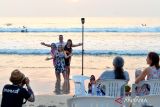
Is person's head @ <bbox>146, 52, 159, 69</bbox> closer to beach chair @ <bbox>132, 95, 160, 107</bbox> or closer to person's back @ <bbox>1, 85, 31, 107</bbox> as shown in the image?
beach chair @ <bbox>132, 95, 160, 107</bbox>

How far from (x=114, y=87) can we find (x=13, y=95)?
1.59 metres

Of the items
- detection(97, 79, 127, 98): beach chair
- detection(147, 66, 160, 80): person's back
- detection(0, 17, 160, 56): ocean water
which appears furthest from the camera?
detection(0, 17, 160, 56): ocean water

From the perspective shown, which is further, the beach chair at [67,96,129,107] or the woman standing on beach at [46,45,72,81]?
the woman standing on beach at [46,45,72,81]

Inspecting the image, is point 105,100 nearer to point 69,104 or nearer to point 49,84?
point 69,104

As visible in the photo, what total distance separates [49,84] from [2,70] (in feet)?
12.9

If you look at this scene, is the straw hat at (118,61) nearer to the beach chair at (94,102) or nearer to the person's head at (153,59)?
the person's head at (153,59)

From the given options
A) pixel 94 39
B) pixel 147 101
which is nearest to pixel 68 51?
pixel 147 101

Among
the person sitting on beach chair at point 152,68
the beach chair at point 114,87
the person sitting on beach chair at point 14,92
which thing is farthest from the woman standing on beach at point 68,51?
the person sitting on beach chair at point 14,92

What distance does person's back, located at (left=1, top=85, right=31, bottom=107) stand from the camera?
5535 millimetres

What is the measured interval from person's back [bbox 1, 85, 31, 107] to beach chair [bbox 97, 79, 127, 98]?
1369mm

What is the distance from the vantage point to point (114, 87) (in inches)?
248

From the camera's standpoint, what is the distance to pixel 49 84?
1247 centimetres

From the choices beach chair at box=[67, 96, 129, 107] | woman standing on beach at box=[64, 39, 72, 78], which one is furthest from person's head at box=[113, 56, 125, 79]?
woman standing on beach at box=[64, 39, 72, 78]

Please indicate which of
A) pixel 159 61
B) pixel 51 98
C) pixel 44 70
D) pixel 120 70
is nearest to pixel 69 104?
pixel 120 70
